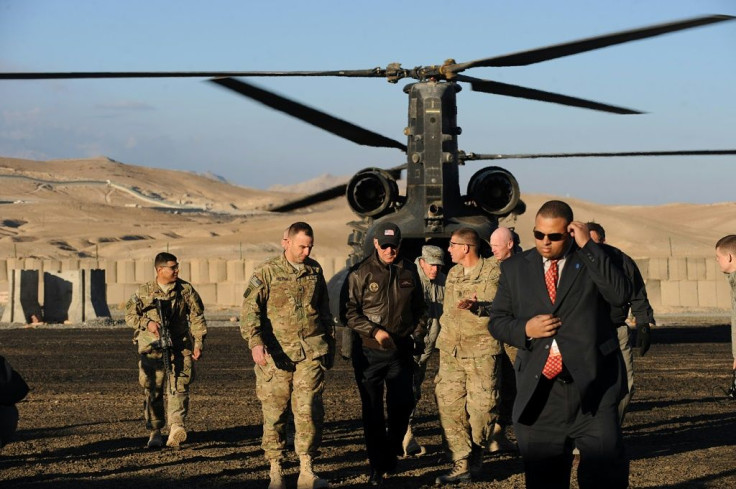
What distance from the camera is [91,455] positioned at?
11.1 metres

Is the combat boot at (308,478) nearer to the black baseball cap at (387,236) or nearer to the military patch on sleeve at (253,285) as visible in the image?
the military patch on sleeve at (253,285)

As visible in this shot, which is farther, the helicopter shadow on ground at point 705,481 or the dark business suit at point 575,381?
the helicopter shadow on ground at point 705,481

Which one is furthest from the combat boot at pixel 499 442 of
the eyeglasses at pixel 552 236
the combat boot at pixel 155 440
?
the eyeglasses at pixel 552 236

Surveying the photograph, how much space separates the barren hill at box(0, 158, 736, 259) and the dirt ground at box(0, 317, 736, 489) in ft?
81.8

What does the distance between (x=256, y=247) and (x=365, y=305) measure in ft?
202

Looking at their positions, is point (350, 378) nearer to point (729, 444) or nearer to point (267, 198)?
point (729, 444)

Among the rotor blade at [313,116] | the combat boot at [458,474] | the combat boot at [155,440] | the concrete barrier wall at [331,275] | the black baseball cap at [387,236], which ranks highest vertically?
the rotor blade at [313,116]

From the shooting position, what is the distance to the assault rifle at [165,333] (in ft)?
38.0

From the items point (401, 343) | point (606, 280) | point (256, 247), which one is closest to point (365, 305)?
point (401, 343)

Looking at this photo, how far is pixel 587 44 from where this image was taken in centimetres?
1300

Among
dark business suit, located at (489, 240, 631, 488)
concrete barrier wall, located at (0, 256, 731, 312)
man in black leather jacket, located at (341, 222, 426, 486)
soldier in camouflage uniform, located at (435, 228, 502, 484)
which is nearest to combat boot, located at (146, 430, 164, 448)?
man in black leather jacket, located at (341, 222, 426, 486)

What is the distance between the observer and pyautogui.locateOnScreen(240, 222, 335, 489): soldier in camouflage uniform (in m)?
9.41

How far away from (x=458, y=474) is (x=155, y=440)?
326 cm

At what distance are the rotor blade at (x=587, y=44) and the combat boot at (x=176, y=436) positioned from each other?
556 centimetres
